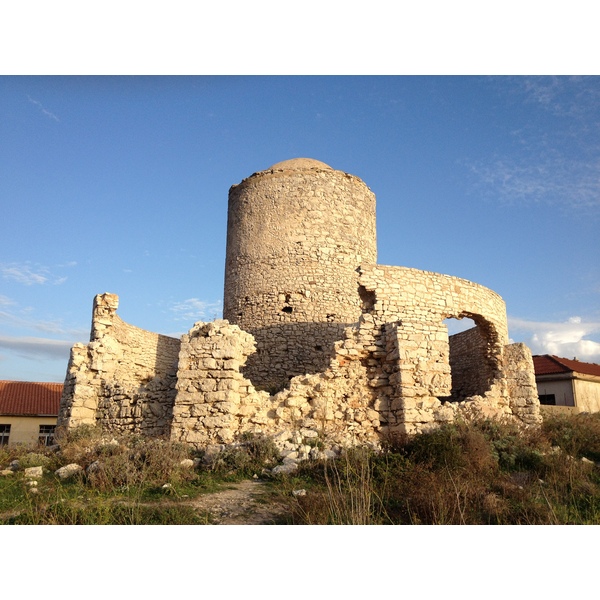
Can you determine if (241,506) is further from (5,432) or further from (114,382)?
(5,432)

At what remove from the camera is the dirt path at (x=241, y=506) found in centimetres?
548

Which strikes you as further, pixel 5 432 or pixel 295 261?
pixel 5 432

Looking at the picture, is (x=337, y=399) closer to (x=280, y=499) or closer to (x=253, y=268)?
(x=280, y=499)

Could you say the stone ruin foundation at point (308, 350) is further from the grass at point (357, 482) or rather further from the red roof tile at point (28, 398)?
the red roof tile at point (28, 398)

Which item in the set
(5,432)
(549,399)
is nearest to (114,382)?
(5,432)

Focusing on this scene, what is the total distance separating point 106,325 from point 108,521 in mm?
7576

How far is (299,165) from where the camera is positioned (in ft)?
51.8

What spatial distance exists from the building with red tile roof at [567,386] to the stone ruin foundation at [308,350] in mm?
8665

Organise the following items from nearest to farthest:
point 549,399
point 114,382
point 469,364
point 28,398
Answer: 1. point 114,382
2. point 469,364
3. point 549,399
4. point 28,398

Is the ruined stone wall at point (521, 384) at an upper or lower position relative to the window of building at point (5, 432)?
upper

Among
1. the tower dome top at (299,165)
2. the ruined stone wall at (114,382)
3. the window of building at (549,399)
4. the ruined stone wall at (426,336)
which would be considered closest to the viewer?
the ruined stone wall at (426,336)

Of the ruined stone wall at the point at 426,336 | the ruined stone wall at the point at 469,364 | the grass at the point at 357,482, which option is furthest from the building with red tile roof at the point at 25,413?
the ruined stone wall at the point at 426,336

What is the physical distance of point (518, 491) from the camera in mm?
6305

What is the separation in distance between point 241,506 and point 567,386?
60.3 ft
